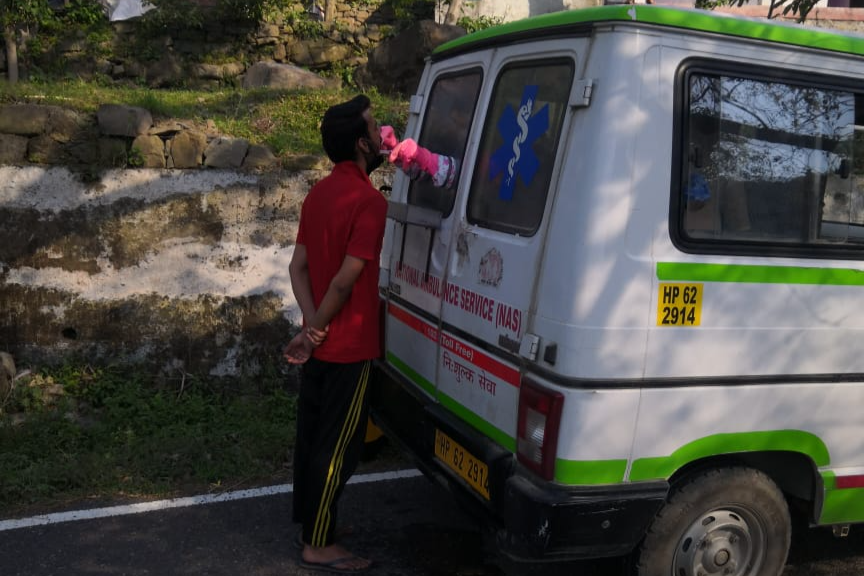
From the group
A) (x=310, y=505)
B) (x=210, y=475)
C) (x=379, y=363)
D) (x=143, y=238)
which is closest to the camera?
(x=310, y=505)

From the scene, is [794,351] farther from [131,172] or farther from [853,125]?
[131,172]

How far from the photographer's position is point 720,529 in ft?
10.1

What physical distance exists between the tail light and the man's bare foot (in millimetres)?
1101

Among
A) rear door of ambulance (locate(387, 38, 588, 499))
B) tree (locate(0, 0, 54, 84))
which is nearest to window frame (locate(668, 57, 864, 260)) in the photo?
rear door of ambulance (locate(387, 38, 588, 499))

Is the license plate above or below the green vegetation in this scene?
below

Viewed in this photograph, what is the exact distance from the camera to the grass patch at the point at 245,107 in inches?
247

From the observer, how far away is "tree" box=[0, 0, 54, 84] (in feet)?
29.4

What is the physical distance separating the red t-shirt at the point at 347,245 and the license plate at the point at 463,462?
50 centimetres

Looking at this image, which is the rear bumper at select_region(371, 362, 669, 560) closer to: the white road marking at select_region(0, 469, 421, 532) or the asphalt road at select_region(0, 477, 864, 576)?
the asphalt road at select_region(0, 477, 864, 576)

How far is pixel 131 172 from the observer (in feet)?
18.9

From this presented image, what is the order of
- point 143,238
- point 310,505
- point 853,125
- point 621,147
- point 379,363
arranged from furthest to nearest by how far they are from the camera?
1. point 143,238
2. point 379,363
3. point 310,505
4. point 853,125
5. point 621,147

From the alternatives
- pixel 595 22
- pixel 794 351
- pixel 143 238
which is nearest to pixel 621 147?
pixel 595 22

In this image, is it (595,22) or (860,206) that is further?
(860,206)

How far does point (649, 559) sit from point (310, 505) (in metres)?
1.41
